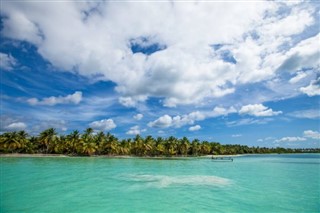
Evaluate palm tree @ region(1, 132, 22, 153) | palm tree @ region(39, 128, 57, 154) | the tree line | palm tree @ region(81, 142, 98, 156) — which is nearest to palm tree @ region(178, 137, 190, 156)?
the tree line

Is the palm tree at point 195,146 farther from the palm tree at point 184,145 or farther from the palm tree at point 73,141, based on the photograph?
the palm tree at point 73,141

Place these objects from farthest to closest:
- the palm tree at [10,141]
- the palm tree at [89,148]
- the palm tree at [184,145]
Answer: the palm tree at [184,145], the palm tree at [89,148], the palm tree at [10,141]

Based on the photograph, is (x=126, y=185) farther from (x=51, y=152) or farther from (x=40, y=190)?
(x=51, y=152)

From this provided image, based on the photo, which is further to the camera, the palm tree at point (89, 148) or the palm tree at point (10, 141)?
the palm tree at point (89, 148)

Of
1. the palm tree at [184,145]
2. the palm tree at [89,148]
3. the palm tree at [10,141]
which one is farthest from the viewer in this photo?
the palm tree at [184,145]

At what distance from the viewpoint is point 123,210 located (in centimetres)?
1388

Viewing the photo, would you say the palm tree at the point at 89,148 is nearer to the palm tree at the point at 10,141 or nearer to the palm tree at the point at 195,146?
the palm tree at the point at 10,141

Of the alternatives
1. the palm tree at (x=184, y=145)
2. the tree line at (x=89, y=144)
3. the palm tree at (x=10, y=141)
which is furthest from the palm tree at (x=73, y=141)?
the palm tree at (x=184, y=145)

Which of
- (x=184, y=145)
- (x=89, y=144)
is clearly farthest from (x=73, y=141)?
(x=184, y=145)

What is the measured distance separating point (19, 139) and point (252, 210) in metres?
68.0

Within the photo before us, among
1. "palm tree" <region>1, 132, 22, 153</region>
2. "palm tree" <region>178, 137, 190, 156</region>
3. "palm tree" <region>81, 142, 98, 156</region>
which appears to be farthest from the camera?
"palm tree" <region>178, 137, 190, 156</region>

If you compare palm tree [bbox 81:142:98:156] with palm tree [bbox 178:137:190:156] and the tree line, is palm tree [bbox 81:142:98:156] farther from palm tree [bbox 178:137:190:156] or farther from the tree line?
palm tree [bbox 178:137:190:156]

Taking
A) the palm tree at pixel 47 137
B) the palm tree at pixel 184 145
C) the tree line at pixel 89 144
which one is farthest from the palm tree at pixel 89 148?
the palm tree at pixel 184 145

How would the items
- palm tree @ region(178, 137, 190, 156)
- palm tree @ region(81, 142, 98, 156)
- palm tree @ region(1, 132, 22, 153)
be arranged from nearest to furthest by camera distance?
1. palm tree @ region(1, 132, 22, 153)
2. palm tree @ region(81, 142, 98, 156)
3. palm tree @ region(178, 137, 190, 156)
